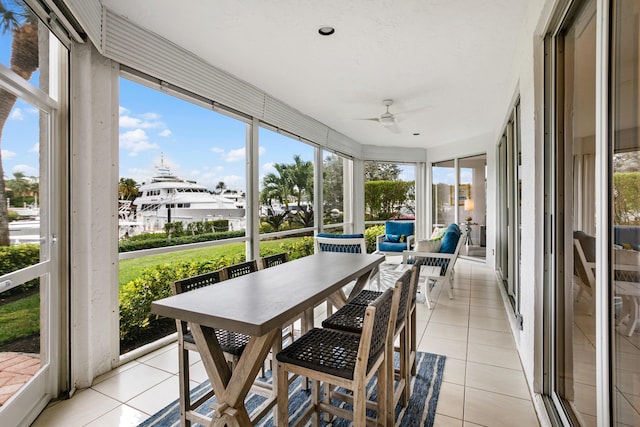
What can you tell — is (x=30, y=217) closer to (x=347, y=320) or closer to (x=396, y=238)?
(x=347, y=320)

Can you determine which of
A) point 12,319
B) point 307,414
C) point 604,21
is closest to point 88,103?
point 12,319

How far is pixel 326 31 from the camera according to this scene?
2.60m

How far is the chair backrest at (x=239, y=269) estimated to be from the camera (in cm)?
219

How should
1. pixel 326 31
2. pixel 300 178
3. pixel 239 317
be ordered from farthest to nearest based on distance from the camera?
1. pixel 300 178
2. pixel 326 31
3. pixel 239 317

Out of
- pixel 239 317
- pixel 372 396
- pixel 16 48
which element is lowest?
pixel 372 396

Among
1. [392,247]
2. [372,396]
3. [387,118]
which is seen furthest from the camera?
[392,247]

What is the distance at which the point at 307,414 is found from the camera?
1.69 metres

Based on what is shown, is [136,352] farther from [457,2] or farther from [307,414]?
[457,2]

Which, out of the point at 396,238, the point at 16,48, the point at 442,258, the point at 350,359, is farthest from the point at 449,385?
the point at 396,238

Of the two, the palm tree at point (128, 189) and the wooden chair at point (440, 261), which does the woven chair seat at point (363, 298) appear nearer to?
the wooden chair at point (440, 261)

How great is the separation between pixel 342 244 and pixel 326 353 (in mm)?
2689

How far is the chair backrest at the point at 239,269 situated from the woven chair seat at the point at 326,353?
0.77 meters

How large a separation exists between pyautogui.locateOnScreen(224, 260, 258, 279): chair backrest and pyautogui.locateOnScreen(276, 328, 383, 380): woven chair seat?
2.52 ft

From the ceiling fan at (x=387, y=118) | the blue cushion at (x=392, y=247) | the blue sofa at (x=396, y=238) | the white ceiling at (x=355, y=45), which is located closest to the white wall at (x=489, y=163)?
the blue sofa at (x=396, y=238)
